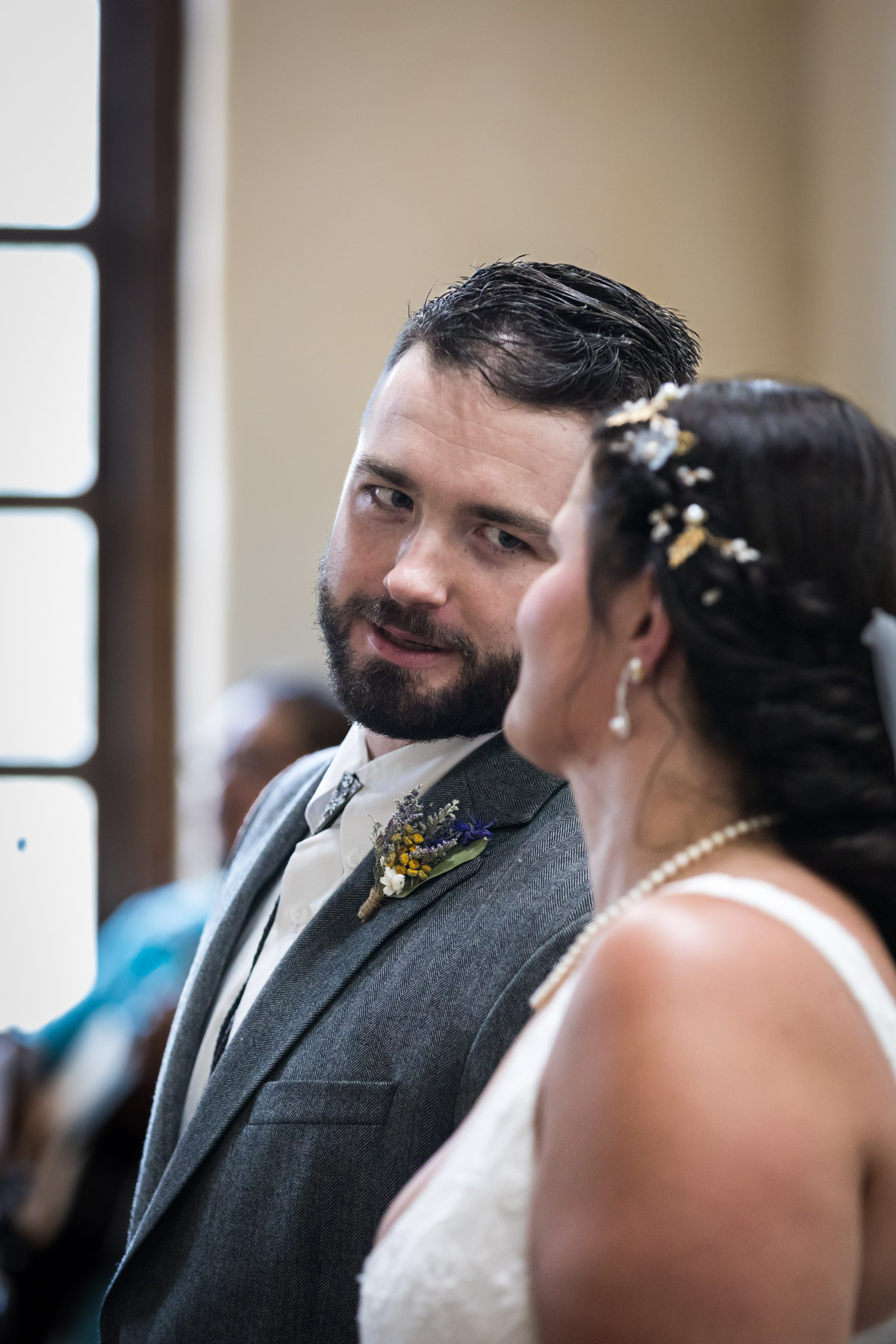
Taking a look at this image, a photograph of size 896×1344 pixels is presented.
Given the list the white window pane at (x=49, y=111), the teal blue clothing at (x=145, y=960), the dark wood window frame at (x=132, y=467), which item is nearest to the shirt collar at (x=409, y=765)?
the teal blue clothing at (x=145, y=960)

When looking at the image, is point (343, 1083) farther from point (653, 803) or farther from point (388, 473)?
point (388, 473)

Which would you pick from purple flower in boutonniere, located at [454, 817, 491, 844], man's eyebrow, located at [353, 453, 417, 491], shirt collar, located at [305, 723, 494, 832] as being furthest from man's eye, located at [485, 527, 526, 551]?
purple flower in boutonniere, located at [454, 817, 491, 844]

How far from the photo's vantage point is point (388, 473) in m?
1.53

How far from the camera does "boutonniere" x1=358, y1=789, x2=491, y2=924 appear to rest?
138cm

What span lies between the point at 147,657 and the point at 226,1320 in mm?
2163

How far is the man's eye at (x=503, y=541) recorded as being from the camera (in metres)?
1.49

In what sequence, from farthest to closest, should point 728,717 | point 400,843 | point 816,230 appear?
point 816,230
point 400,843
point 728,717

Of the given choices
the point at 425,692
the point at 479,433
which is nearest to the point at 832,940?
the point at 425,692

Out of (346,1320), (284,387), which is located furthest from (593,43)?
(346,1320)

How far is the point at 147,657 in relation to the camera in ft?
10.5

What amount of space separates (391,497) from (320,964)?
58 centimetres

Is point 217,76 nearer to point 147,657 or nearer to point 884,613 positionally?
point 147,657

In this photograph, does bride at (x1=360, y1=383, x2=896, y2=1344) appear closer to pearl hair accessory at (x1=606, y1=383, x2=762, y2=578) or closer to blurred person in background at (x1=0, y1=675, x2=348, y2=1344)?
pearl hair accessory at (x1=606, y1=383, x2=762, y2=578)

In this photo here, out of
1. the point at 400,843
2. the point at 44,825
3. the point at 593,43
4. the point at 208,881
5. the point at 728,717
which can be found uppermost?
the point at 593,43
